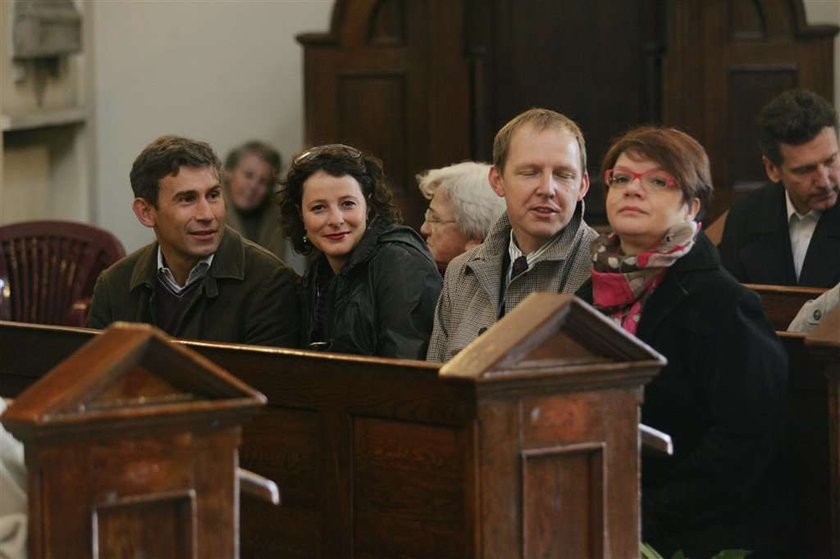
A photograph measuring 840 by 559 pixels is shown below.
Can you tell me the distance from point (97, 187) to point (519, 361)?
5922mm

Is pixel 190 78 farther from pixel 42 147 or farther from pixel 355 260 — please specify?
pixel 355 260

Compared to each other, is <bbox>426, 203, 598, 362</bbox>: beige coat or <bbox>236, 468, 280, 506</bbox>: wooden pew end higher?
<bbox>426, 203, 598, 362</bbox>: beige coat

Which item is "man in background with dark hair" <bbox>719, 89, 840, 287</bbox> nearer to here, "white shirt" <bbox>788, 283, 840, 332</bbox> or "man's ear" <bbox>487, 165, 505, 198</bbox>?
"white shirt" <bbox>788, 283, 840, 332</bbox>

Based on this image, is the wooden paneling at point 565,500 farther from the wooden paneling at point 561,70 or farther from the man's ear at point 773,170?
the wooden paneling at point 561,70

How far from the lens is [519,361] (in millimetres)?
2500

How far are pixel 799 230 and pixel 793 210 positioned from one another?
0.06 meters

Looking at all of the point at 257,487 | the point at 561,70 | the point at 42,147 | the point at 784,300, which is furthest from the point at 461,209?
the point at 42,147

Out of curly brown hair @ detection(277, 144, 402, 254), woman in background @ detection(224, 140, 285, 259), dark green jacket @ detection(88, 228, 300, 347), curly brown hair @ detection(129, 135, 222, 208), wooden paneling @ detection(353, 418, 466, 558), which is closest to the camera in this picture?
wooden paneling @ detection(353, 418, 466, 558)

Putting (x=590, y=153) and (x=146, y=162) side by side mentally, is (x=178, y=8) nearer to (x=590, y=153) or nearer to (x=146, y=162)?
(x=590, y=153)

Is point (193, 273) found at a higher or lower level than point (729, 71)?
lower

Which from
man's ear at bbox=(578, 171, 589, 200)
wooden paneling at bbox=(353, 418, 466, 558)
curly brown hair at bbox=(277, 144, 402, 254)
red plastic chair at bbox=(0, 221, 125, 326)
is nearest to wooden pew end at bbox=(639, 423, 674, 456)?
wooden paneling at bbox=(353, 418, 466, 558)

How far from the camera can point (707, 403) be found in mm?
3256

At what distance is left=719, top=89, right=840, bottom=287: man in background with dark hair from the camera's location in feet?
15.5

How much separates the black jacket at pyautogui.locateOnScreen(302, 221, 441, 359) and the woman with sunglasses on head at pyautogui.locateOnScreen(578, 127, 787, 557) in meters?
0.65
